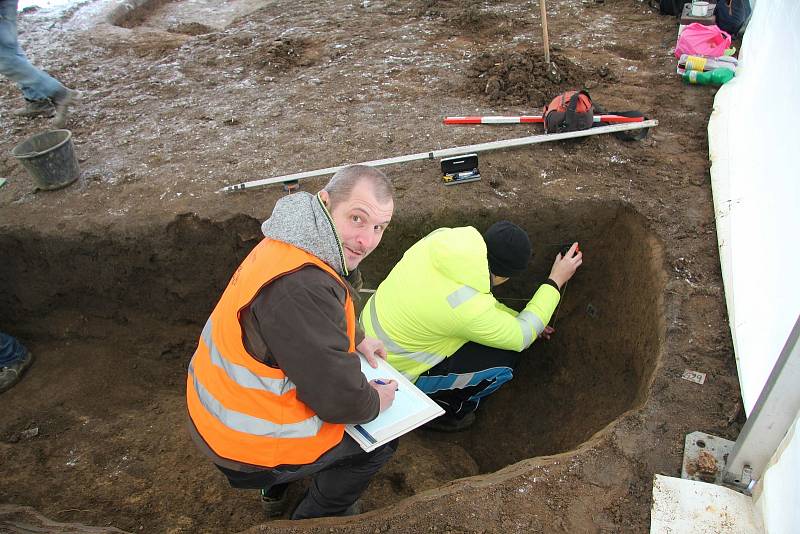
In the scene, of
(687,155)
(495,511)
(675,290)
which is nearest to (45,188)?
(495,511)

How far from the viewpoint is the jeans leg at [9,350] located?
3.99 metres

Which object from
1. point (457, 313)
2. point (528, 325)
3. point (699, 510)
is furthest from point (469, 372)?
point (699, 510)

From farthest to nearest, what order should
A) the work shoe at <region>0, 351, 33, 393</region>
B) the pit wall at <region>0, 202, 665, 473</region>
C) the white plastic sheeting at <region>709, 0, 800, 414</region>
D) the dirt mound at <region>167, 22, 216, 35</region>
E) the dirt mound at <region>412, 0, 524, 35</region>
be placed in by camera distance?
1. the dirt mound at <region>167, 22, 216, 35</region>
2. the dirt mound at <region>412, 0, 524, 35</region>
3. the work shoe at <region>0, 351, 33, 393</region>
4. the pit wall at <region>0, 202, 665, 473</region>
5. the white plastic sheeting at <region>709, 0, 800, 414</region>

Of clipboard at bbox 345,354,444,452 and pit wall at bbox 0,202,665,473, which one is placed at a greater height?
clipboard at bbox 345,354,444,452

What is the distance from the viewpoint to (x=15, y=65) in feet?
16.5

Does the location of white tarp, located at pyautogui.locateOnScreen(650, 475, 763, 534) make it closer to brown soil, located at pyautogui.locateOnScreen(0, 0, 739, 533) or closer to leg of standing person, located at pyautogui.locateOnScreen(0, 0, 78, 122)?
brown soil, located at pyautogui.locateOnScreen(0, 0, 739, 533)

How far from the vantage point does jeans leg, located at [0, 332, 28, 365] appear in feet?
13.1

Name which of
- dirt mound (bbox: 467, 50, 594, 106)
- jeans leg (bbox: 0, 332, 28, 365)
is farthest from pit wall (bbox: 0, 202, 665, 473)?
dirt mound (bbox: 467, 50, 594, 106)

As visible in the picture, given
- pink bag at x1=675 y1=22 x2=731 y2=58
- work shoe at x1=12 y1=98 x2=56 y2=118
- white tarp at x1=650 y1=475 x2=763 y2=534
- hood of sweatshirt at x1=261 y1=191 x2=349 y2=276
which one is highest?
hood of sweatshirt at x1=261 y1=191 x2=349 y2=276

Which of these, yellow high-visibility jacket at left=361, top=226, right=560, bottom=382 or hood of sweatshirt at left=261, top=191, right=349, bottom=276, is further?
yellow high-visibility jacket at left=361, top=226, right=560, bottom=382

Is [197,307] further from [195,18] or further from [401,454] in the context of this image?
[195,18]

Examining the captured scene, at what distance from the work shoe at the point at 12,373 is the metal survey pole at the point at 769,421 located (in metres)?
4.33

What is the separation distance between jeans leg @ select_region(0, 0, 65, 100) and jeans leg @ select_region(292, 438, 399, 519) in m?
4.75

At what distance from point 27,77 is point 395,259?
3.91m
